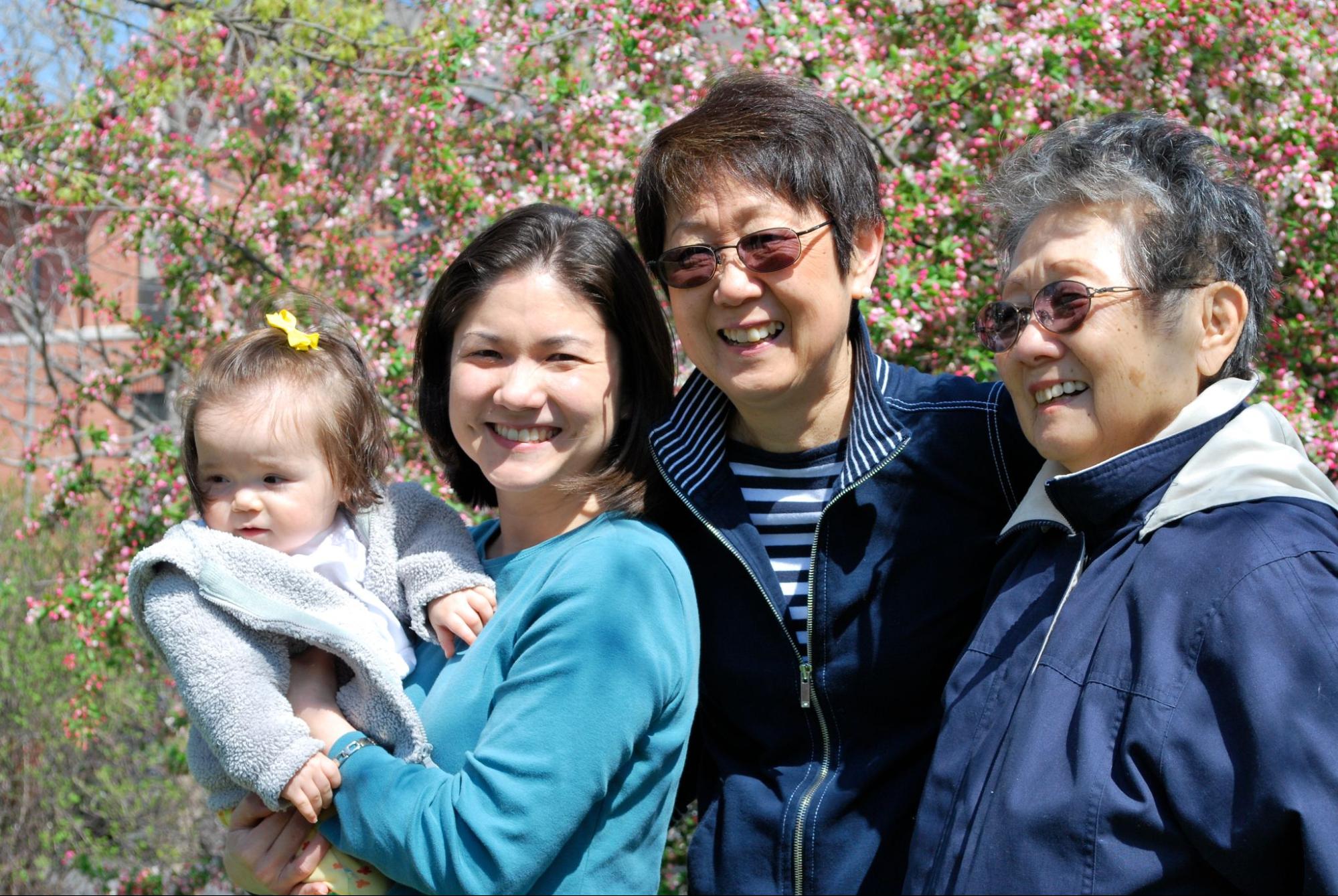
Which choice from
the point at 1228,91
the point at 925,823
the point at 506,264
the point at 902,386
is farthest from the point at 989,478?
the point at 1228,91

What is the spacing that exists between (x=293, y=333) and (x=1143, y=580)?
1.64 meters

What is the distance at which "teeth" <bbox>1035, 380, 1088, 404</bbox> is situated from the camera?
1871 millimetres

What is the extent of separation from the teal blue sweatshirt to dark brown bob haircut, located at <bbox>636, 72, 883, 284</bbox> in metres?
0.64

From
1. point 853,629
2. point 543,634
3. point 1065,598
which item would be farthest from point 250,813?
point 1065,598

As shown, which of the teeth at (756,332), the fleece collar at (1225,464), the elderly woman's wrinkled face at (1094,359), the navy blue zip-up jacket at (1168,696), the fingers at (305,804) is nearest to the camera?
the navy blue zip-up jacket at (1168,696)

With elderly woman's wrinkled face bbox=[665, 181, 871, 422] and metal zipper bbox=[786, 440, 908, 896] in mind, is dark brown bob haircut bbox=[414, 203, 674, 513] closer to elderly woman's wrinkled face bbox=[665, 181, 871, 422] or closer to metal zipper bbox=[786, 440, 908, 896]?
elderly woman's wrinkled face bbox=[665, 181, 871, 422]

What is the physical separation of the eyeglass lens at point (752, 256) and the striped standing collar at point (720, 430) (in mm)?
258

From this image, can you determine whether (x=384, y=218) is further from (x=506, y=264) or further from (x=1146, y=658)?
(x=1146, y=658)

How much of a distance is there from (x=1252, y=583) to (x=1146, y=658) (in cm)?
16

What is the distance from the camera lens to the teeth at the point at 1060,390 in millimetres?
1871

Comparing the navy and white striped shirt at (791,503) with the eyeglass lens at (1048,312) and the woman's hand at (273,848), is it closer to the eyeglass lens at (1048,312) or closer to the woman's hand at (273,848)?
the eyeglass lens at (1048,312)

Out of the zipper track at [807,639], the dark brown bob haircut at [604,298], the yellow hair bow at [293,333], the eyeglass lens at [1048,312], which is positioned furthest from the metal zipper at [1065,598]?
the yellow hair bow at [293,333]

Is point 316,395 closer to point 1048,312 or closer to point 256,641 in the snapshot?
point 256,641

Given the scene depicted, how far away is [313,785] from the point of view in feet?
6.63
